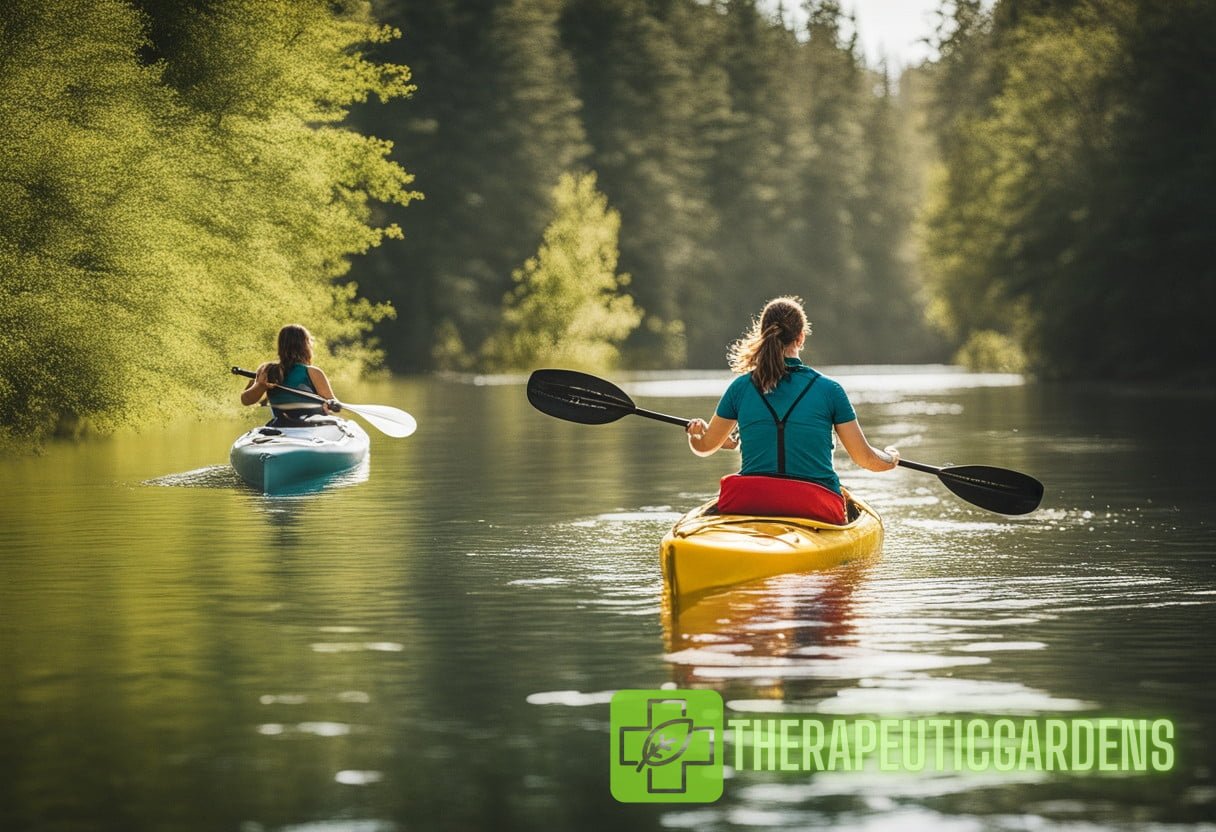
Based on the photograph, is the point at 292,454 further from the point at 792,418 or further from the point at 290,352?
the point at 792,418

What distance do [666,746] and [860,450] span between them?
4675mm

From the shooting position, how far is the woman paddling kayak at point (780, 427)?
35.3 feet

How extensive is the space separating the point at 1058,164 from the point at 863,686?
4450 centimetres

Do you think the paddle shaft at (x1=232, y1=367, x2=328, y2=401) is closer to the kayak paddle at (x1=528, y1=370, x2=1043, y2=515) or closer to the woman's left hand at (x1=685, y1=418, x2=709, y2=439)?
the kayak paddle at (x1=528, y1=370, x2=1043, y2=515)

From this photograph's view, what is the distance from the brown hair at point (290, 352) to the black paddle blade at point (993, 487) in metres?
7.35

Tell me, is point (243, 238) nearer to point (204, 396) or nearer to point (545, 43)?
point (204, 396)

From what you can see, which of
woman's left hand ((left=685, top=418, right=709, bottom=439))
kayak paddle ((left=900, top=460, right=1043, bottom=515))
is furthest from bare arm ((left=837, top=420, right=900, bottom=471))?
kayak paddle ((left=900, top=460, right=1043, bottom=515))

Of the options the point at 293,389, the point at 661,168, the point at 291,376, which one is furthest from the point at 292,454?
the point at 661,168

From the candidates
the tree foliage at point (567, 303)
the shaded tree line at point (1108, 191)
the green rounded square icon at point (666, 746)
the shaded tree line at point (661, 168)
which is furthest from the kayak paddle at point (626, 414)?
the shaded tree line at point (661, 168)

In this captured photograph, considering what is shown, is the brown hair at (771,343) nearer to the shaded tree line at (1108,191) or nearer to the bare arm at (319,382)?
the bare arm at (319,382)

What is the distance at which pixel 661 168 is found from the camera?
272ft

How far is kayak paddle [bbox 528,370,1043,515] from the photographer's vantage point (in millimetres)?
12945

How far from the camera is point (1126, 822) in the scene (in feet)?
18.7

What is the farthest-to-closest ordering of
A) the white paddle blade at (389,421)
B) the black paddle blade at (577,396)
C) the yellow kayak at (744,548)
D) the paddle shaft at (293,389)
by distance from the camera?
the white paddle blade at (389,421), the paddle shaft at (293,389), the black paddle blade at (577,396), the yellow kayak at (744,548)
